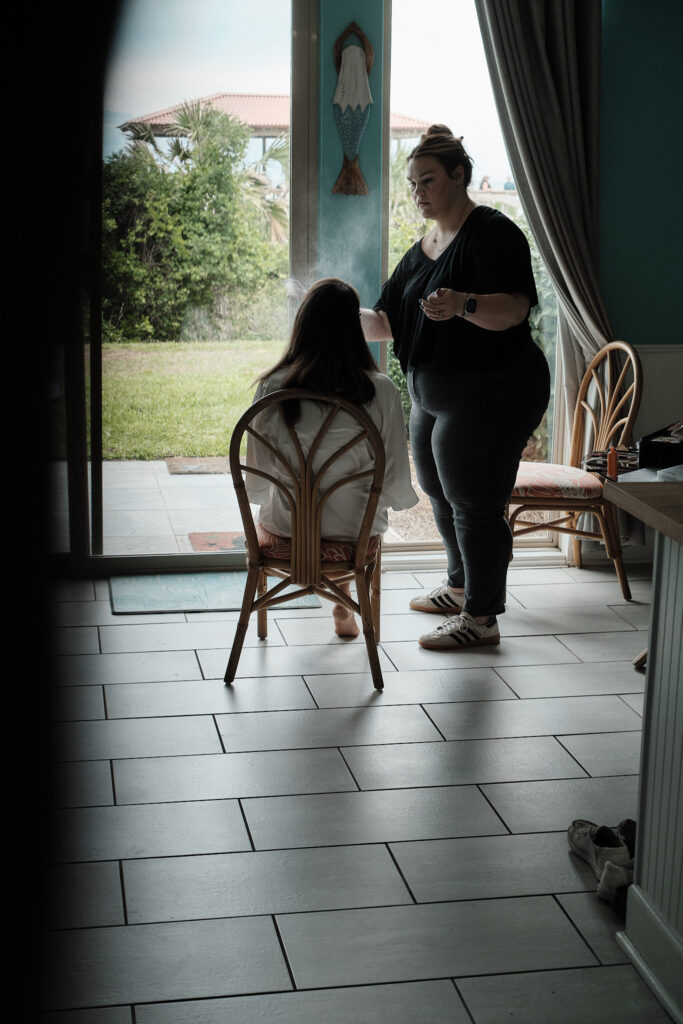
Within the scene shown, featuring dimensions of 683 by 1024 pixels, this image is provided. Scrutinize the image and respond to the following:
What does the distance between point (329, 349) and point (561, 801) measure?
1281 mm

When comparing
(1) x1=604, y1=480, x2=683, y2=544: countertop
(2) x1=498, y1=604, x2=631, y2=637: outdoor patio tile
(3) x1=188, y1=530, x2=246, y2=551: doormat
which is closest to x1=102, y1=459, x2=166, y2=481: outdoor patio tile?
(3) x1=188, y1=530, x2=246, y2=551: doormat

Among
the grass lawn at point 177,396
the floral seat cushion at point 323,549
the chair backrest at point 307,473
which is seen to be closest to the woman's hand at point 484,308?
the chair backrest at point 307,473

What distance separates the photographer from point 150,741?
8.12ft

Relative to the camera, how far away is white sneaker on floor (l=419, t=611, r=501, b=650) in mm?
3117

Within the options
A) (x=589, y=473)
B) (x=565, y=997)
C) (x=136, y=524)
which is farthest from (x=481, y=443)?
(x=565, y=997)

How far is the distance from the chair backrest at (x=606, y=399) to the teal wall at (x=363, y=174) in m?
0.83

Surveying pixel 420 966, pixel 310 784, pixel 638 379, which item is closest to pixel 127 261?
pixel 638 379

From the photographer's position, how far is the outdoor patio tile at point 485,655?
3.02m

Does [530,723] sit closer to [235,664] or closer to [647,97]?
[235,664]

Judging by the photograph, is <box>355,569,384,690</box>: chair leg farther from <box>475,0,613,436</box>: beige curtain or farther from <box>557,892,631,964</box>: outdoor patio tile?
<box>475,0,613,436</box>: beige curtain

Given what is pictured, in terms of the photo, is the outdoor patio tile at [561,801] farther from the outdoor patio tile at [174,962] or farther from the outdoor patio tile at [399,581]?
the outdoor patio tile at [399,581]

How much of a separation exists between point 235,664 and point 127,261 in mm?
1660

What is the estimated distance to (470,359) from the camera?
2.92 meters

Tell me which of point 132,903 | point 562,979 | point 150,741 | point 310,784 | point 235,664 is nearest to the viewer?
point 562,979
